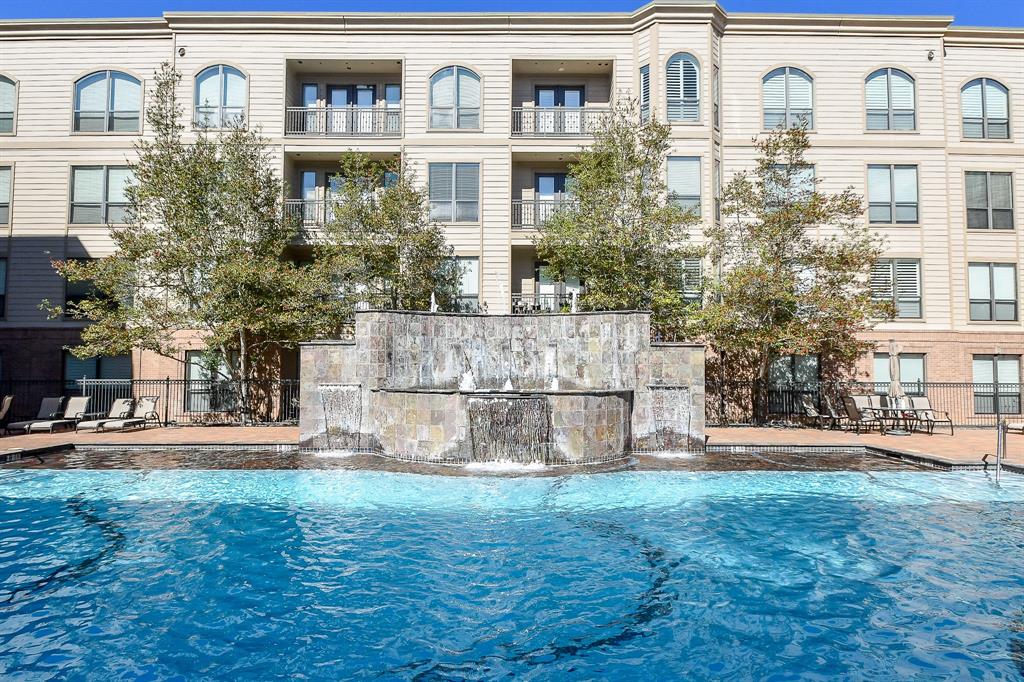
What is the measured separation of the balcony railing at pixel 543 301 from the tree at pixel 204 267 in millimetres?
6341

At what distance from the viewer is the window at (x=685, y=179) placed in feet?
65.7

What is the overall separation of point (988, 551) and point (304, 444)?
12.1 metres

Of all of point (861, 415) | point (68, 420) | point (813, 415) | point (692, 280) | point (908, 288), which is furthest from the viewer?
point (908, 288)

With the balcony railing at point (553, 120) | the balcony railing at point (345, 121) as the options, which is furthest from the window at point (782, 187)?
the balcony railing at point (345, 121)

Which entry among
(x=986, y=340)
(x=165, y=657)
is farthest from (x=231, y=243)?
(x=986, y=340)

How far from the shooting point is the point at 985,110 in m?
21.1

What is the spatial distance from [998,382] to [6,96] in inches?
1512

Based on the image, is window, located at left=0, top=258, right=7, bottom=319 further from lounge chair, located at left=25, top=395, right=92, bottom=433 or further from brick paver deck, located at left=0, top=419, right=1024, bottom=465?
brick paver deck, located at left=0, top=419, right=1024, bottom=465

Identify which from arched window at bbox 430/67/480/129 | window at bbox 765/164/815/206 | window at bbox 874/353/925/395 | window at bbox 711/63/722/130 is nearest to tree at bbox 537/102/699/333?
window at bbox 765/164/815/206

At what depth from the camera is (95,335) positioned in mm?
16312

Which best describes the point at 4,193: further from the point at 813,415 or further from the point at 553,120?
the point at 813,415

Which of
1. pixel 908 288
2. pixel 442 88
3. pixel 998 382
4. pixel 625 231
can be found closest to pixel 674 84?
pixel 625 231

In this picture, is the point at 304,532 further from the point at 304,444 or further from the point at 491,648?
the point at 304,444

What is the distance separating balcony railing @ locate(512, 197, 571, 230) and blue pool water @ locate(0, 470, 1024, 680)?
13.9m
